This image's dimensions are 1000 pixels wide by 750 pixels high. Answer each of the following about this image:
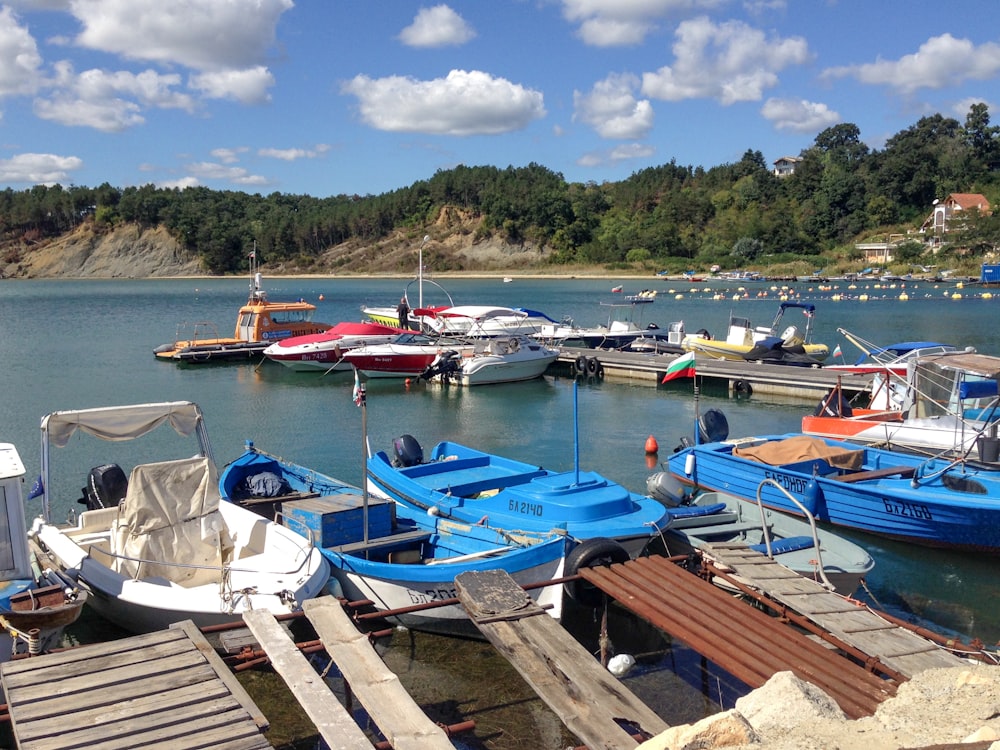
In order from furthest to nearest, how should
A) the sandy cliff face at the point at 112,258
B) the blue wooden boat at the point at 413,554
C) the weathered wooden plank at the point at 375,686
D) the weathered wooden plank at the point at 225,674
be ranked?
the sandy cliff face at the point at 112,258, the blue wooden boat at the point at 413,554, the weathered wooden plank at the point at 225,674, the weathered wooden plank at the point at 375,686

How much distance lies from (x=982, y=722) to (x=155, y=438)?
78.1 feet

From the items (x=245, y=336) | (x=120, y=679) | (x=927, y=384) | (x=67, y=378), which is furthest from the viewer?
(x=245, y=336)

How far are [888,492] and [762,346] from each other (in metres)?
22.5

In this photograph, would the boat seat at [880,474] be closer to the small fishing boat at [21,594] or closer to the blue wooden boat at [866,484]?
the blue wooden boat at [866,484]

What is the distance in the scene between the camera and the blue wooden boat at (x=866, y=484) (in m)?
15.2

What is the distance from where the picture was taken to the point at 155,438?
2564 cm

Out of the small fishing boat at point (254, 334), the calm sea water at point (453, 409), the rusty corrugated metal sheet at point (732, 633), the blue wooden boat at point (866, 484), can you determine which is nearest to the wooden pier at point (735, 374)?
the calm sea water at point (453, 409)

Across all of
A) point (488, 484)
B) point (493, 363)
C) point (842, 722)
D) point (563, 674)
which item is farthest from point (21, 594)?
point (493, 363)

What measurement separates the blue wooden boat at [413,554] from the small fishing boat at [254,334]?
29.9 m

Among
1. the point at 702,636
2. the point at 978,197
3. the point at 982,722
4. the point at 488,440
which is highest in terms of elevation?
the point at 978,197

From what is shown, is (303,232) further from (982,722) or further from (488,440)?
(982,722)

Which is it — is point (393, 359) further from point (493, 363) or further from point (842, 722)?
point (842, 722)

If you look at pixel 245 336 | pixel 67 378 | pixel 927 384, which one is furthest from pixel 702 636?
pixel 245 336

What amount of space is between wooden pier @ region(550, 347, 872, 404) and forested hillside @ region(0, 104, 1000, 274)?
93361 mm
